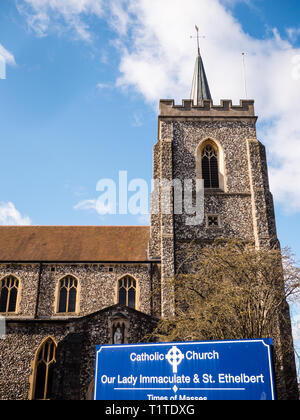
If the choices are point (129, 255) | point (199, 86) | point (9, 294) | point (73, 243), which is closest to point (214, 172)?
point (129, 255)

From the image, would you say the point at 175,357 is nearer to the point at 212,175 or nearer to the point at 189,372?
the point at 189,372

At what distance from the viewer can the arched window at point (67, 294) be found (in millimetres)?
20562

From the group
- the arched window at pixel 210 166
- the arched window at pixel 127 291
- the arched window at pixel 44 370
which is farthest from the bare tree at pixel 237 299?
the arched window at pixel 210 166

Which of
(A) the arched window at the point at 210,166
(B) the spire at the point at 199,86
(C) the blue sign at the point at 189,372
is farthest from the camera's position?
(B) the spire at the point at 199,86

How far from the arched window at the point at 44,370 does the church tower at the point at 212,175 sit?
566 cm

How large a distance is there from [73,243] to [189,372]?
18352 mm

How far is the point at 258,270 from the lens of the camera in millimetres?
14867

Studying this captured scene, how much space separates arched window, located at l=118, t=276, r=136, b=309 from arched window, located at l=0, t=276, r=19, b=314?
5.67 m

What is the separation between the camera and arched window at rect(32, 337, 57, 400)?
17594mm

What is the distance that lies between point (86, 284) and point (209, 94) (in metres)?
16.3

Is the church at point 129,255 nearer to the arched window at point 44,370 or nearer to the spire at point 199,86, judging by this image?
the arched window at point 44,370
